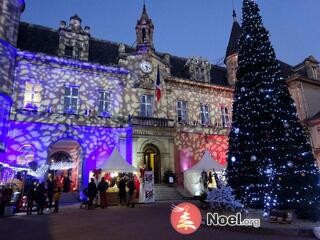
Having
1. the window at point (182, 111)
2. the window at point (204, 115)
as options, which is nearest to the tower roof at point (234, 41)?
the window at point (204, 115)

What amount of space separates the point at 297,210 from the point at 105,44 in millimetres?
20287

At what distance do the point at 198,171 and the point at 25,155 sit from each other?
38.8ft

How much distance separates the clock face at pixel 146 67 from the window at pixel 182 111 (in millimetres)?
3933

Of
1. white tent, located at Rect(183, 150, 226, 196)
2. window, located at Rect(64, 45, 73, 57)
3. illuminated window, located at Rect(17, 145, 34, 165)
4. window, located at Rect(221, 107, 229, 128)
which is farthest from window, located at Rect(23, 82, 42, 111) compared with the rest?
window, located at Rect(221, 107, 229, 128)

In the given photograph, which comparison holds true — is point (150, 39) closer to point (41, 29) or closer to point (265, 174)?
point (41, 29)

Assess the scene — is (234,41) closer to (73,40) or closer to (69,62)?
(73,40)

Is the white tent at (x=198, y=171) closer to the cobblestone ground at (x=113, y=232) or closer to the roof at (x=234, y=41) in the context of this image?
the cobblestone ground at (x=113, y=232)

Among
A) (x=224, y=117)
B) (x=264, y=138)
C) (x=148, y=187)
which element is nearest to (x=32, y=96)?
(x=148, y=187)

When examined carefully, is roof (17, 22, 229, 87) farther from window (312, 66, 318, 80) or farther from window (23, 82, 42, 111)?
window (312, 66, 318, 80)

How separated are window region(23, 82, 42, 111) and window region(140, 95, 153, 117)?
7.76 meters

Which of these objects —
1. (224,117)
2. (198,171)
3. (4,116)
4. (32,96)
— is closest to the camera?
(4,116)

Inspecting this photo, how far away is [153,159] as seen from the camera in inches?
853

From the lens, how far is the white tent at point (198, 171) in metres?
19.4

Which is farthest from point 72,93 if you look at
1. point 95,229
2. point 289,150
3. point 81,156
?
point 289,150
